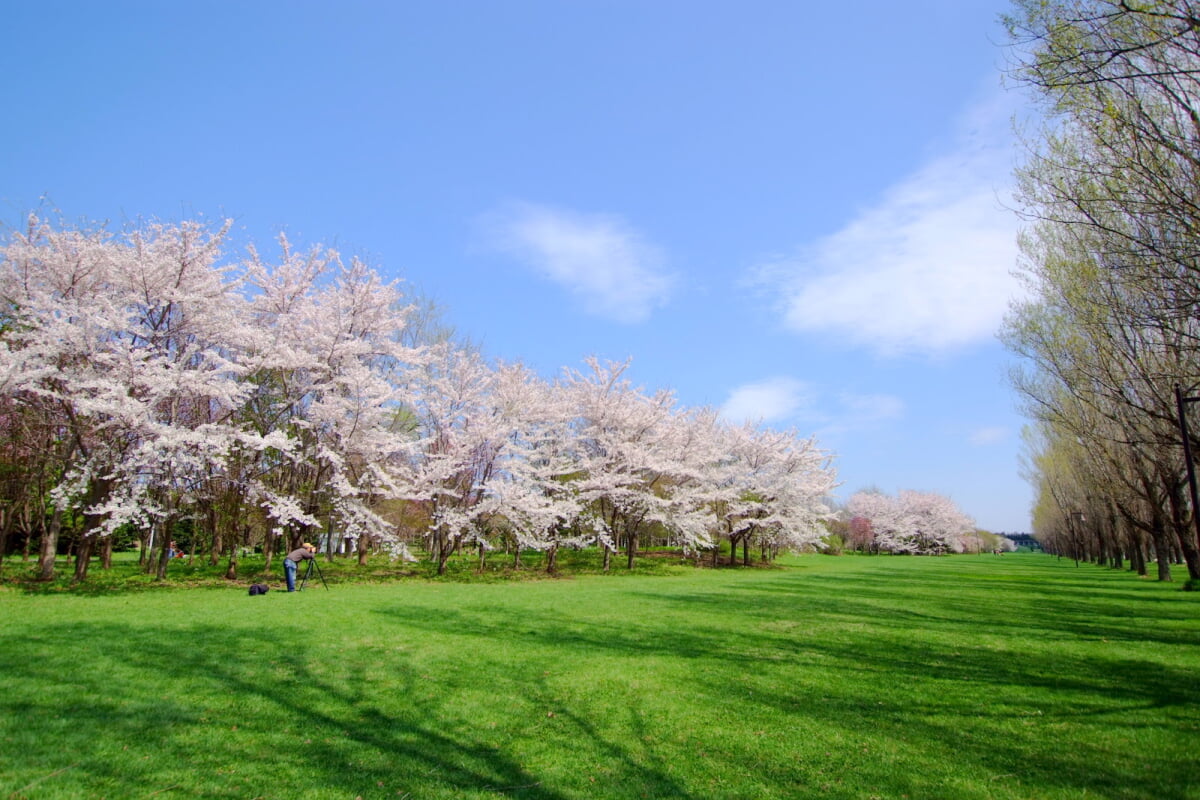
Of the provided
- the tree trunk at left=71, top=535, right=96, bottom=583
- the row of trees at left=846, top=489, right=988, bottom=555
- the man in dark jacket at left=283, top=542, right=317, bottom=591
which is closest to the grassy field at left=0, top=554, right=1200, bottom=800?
the man in dark jacket at left=283, top=542, right=317, bottom=591

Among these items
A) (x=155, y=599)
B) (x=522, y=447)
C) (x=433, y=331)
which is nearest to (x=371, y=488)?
(x=522, y=447)

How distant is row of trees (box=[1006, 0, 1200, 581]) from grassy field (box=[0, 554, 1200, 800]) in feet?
17.4

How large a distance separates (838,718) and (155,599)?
608 inches

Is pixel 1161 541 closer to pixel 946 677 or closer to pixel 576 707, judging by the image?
pixel 946 677

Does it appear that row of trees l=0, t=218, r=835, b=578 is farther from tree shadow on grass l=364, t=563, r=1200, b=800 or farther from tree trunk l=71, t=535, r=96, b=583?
tree shadow on grass l=364, t=563, r=1200, b=800

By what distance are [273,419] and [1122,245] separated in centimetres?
2363

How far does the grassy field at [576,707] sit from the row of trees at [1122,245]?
17.4 feet

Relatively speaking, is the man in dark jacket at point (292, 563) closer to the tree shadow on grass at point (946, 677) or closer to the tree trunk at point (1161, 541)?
the tree shadow on grass at point (946, 677)

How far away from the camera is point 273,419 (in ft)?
69.1

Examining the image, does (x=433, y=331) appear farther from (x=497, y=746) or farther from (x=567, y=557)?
(x=497, y=746)

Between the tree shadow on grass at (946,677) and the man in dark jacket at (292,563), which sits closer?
the tree shadow on grass at (946,677)

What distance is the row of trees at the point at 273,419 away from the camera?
1636 cm

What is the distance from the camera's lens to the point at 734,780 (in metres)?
5.06

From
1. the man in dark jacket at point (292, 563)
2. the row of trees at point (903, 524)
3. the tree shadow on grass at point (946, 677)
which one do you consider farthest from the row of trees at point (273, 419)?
the row of trees at point (903, 524)
